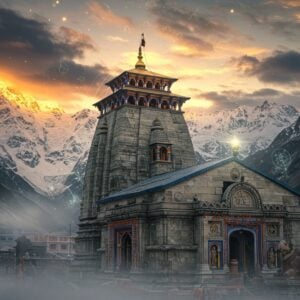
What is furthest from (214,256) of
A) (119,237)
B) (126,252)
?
(119,237)

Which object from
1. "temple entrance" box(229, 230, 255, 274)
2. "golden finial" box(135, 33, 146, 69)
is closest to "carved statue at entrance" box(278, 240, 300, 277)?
"temple entrance" box(229, 230, 255, 274)

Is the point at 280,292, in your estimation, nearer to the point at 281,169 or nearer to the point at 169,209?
the point at 169,209

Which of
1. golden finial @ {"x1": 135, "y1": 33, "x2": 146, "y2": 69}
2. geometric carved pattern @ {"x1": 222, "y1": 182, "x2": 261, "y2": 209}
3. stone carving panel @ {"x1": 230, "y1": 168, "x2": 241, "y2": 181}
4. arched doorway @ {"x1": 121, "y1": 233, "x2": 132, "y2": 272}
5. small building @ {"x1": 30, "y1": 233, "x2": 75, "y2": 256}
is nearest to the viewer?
geometric carved pattern @ {"x1": 222, "y1": 182, "x2": 261, "y2": 209}

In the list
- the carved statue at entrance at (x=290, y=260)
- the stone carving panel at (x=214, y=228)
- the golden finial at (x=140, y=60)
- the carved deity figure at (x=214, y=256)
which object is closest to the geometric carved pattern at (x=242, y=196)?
the stone carving panel at (x=214, y=228)

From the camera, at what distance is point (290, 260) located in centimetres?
4434

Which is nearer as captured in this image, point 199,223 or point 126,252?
point 199,223

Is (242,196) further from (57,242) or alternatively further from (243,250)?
(57,242)

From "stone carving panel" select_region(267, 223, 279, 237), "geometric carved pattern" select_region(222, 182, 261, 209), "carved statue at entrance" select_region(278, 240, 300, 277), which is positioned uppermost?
"geometric carved pattern" select_region(222, 182, 261, 209)

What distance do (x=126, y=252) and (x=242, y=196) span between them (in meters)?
11.5

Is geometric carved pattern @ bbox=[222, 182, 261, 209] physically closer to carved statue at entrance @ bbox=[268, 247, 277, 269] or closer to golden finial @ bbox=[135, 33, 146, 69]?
carved statue at entrance @ bbox=[268, 247, 277, 269]

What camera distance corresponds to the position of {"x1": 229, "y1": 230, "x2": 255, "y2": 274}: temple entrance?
50812 millimetres

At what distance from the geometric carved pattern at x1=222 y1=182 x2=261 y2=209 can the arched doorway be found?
9.70 meters

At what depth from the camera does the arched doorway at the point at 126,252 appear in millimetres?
53719

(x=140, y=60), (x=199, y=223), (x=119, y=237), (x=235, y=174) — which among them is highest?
(x=140, y=60)
